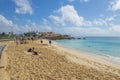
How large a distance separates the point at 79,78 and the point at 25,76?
10.3 feet

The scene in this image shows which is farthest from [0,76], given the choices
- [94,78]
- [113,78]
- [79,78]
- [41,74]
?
[113,78]

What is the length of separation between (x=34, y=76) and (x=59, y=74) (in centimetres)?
162

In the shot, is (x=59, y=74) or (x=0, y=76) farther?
(x=59, y=74)

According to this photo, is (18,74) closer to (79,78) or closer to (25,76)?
(25,76)

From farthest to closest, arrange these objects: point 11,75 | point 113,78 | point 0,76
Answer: point 113,78 → point 11,75 → point 0,76

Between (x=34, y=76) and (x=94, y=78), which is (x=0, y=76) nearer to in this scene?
(x=34, y=76)

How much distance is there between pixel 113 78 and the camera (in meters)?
10.1

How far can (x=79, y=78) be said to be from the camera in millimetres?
9609

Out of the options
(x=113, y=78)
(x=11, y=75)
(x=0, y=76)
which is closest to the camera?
(x=0, y=76)

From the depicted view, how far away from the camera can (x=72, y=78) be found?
9.53m

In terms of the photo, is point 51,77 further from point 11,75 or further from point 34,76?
point 11,75

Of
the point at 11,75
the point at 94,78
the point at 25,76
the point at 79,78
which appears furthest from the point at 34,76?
the point at 94,78

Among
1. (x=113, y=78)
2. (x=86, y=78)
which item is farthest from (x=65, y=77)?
(x=113, y=78)

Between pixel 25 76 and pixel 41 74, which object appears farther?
pixel 41 74
